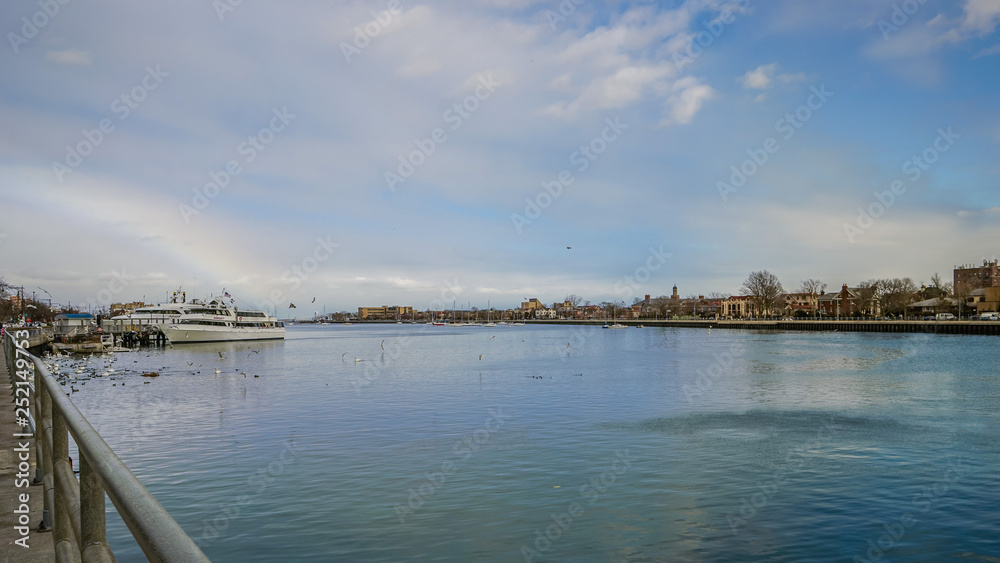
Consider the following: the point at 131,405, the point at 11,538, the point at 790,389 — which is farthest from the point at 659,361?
the point at 11,538

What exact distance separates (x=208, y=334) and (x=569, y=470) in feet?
296

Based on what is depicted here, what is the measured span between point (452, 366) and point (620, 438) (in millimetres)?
34759

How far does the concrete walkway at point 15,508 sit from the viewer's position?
503 centimetres

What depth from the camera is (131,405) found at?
101 feet

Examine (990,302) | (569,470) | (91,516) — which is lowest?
(569,470)

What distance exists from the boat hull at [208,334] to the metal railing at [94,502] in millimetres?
96287

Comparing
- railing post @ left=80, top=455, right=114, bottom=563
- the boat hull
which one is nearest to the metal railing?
railing post @ left=80, top=455, right=114, bottom=563

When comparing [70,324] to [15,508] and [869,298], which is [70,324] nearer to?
[15,508]

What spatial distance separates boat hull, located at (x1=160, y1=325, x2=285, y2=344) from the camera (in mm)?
92062

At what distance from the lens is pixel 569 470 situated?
1778cm

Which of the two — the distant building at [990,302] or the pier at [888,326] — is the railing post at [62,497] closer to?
the pier at [888,326]

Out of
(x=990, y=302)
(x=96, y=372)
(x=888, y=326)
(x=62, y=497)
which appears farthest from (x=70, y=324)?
(x=990, y=302)

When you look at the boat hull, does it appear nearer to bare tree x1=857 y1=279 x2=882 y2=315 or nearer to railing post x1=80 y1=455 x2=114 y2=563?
railing post x1=80 y1=455 x2=114 y2=563

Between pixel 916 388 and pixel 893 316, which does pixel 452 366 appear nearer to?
pixel 916 388
